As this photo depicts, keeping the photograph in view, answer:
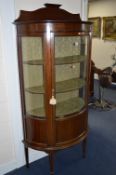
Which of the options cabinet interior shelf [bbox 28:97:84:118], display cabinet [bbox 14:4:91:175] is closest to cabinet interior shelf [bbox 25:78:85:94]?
display cabinet [bbox 14:4:91:175]

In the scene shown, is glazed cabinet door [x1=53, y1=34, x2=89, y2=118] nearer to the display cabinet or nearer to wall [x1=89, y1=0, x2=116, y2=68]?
the display cabinet

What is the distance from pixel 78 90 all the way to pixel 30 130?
2.20 feet

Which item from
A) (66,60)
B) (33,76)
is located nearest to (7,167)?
(33,76)

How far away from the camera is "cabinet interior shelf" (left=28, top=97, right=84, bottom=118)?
76.3 inches

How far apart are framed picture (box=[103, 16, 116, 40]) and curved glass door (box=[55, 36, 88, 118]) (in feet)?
12.4

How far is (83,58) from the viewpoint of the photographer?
2.00 meters

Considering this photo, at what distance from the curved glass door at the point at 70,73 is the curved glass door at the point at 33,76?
0.16m

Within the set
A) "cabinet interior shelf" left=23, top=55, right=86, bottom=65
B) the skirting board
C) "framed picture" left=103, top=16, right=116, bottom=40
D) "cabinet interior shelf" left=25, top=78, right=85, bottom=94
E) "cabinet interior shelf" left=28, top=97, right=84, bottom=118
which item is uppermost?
"framed picture" left=103, top=16, right=116, bottom=40

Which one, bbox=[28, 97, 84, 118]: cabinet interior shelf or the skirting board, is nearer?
bbox=[28, 97, 84, 118]: cabinet interior shelf

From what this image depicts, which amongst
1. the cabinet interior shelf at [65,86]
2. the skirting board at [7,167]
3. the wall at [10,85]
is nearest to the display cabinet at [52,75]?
the cabinet interior shelf at [65,86]

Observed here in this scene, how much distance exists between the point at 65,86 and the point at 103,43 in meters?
4.27

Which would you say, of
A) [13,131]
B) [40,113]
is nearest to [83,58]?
[40,113]

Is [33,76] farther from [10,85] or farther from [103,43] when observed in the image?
[103,43]

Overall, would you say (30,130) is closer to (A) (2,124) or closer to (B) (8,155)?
(A) (2,124)
